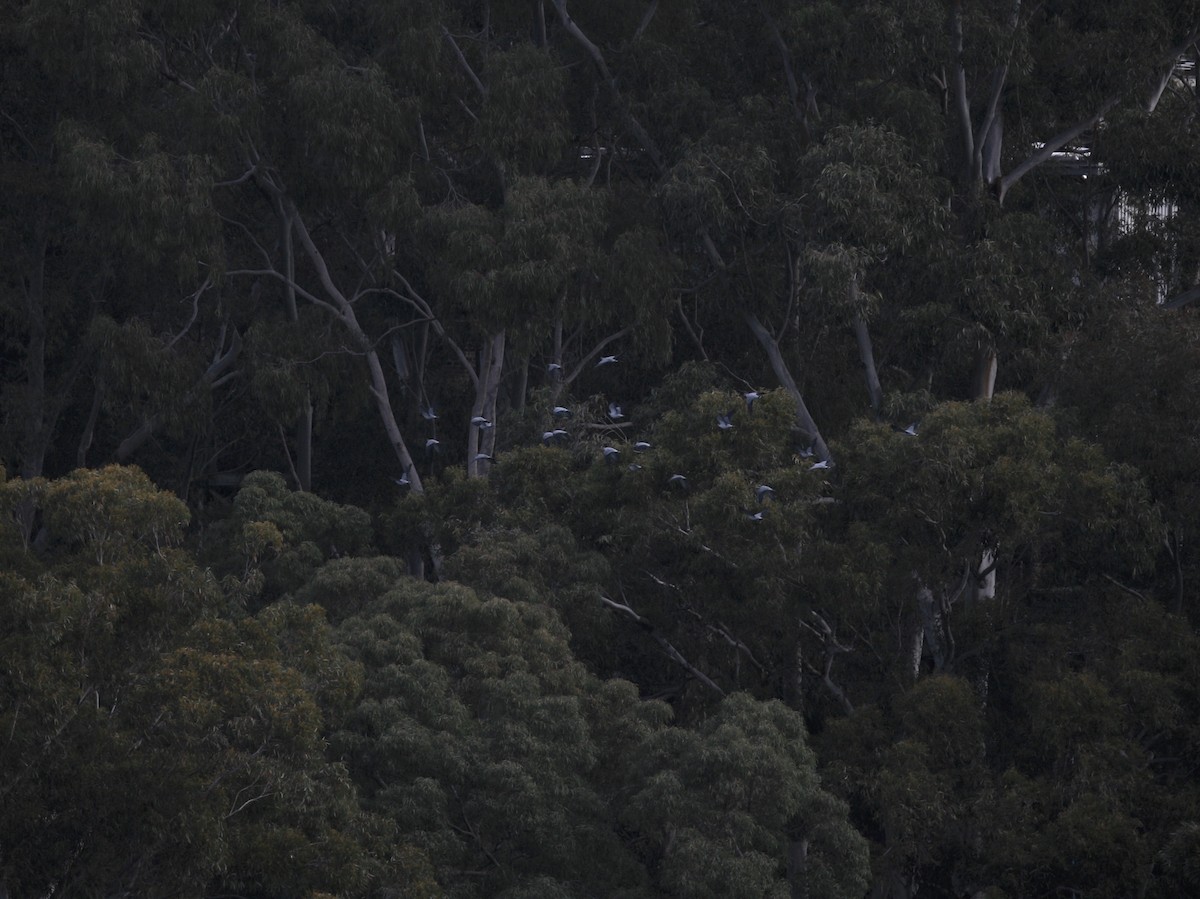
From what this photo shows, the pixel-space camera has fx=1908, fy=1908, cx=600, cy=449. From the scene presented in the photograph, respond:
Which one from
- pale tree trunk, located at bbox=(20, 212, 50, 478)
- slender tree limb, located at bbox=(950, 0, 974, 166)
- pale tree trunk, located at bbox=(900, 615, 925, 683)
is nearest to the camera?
pale tree trunk, located at bbox=(900, 615, 925, 683)

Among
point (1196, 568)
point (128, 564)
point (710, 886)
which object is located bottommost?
point (710, 886)

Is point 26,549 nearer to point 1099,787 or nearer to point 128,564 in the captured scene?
point 128,564

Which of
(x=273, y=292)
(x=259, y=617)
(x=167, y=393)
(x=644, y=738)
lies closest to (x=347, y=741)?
(x=259, y=617)

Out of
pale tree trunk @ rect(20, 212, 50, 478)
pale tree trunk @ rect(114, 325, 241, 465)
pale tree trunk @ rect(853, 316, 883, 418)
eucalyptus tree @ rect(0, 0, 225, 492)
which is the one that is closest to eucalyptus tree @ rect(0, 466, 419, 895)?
eucalyptus tree @ rect(0, 0, 225, 492)

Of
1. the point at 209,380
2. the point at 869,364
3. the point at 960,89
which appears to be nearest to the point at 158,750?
the point at 869,364

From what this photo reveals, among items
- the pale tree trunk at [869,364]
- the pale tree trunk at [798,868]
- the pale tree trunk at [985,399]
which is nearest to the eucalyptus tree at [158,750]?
the pale tree trunk at [798,868]

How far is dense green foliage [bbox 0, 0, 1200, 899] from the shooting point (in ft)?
42.3

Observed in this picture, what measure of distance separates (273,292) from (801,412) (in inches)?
294

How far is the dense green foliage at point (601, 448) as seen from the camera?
12.9 metres

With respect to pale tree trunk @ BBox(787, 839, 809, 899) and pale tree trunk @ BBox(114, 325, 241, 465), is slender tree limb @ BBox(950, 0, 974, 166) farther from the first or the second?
pale tree trunk @ BBox(114, 325, 241, 465)

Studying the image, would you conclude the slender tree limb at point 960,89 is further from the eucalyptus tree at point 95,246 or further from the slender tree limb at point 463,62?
the eucalyptus tree at point 95,246

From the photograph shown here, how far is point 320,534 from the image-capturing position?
1909 centimetres

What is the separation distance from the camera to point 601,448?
17969 mm

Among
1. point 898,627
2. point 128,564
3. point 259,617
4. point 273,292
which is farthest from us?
point 273,292
